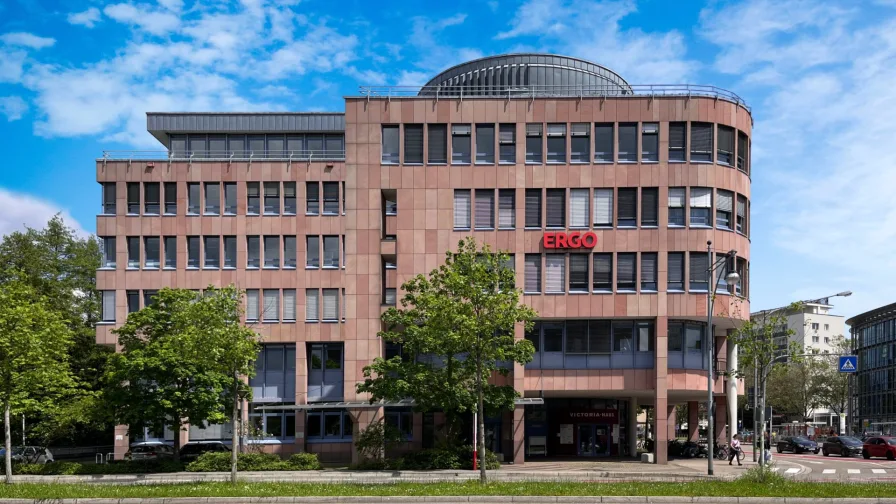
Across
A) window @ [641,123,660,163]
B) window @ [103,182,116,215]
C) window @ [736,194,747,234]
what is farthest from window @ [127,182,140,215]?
window @ [736,194,747,234]

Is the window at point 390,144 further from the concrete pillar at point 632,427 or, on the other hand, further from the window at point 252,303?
the concrete pillar at point 632,427

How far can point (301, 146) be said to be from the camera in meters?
67.5

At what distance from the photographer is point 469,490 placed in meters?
29.4

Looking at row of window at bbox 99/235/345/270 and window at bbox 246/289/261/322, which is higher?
row of window at bbox 99/235/345/270

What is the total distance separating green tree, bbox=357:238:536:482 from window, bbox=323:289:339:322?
1628 cm

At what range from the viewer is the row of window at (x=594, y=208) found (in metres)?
48.7

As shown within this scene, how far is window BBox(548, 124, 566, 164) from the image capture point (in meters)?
49.3

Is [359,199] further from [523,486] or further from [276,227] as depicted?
[523,486]

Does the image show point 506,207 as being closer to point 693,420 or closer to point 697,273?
point 697,273

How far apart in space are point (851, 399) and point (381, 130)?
357 ft

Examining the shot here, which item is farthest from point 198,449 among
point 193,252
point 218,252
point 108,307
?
point 193,252

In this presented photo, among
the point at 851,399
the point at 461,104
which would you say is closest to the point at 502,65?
the point at 461,104

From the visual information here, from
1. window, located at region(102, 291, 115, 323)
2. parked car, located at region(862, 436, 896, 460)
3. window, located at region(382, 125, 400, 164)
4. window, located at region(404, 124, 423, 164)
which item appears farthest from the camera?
window, located at region(102, 291, 115, 323)

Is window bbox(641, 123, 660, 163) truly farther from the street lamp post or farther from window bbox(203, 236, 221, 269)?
window bbox(203, 236, 221, 269)
